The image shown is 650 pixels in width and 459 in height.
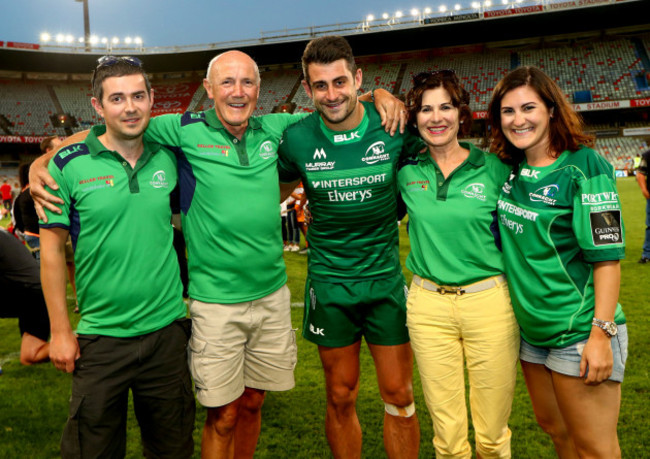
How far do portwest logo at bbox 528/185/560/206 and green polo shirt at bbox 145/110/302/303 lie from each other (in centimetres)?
136

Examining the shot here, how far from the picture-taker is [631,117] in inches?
1294

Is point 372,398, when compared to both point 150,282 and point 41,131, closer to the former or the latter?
point 150,282

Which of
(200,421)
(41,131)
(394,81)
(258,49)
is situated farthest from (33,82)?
(200,421)

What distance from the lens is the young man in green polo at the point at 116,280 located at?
7.79ft

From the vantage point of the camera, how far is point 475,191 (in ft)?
8.16

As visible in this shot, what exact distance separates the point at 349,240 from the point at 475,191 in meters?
0.79

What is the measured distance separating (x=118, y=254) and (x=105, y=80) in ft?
2.91

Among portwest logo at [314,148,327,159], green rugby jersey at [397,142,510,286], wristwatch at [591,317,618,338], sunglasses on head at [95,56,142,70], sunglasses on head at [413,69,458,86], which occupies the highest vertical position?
sunglasses on head at [95,56,142,70]

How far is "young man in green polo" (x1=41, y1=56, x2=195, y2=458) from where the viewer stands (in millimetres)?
2375

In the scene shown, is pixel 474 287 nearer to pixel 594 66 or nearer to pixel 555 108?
pixel 555 108

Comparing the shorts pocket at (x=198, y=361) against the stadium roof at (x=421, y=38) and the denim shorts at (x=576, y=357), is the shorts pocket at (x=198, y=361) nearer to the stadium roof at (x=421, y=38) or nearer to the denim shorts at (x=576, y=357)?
the denim shorts at (x=576, y=357)

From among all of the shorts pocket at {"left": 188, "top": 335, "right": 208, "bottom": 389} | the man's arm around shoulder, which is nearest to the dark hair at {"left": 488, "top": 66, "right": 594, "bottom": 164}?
the shorts pocket at {"left": 188, "top": 335, "right": 208, "bottom": 389}

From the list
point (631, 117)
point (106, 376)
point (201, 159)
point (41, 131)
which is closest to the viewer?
point (106, 376)

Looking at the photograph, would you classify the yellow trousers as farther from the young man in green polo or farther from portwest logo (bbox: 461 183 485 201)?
the young man in green polo
